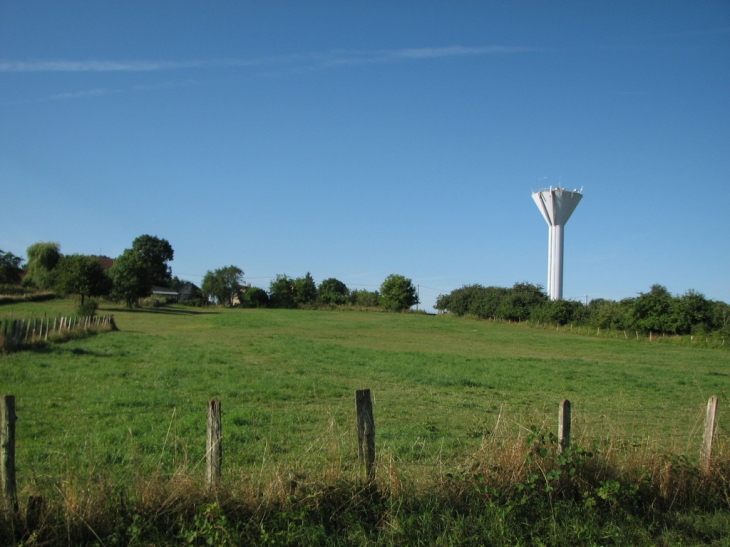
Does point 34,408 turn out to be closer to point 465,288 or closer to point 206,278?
point 465,288

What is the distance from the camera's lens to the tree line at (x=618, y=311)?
2024 inches

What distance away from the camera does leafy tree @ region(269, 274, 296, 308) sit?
112688 millimetres

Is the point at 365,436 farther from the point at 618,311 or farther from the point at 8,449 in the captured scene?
the point at 618,311

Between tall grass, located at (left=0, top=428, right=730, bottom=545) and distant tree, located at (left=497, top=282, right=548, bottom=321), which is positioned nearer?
tall grass, located at (left=0, top=428, right=730, bottom=545)

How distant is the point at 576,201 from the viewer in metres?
89.6

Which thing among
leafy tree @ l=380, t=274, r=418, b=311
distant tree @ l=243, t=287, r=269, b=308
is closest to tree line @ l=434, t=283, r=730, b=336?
leafy tree @ l=380, t=274, r=418, b=311

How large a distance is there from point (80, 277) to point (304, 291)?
5205 centimetres

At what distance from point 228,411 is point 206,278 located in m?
105

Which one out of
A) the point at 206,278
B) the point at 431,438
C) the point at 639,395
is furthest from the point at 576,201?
the point at 431,438

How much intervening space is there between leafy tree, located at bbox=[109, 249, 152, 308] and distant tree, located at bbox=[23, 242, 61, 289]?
10872mm

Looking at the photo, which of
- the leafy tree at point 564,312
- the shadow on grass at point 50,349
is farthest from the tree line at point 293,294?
the shadow on grass at point 50,349

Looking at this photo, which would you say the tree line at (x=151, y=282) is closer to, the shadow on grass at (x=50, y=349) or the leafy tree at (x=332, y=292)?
the leafy tree at (x=332, y=292)

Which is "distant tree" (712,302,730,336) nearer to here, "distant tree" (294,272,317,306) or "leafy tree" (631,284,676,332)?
"leafy tree" (631,284,676,332)

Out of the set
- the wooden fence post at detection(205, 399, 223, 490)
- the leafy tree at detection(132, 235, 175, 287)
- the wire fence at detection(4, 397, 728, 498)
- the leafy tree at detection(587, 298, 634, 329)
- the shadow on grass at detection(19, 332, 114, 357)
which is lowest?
the shadow on grass at detection(19, 332, 114, 357)
